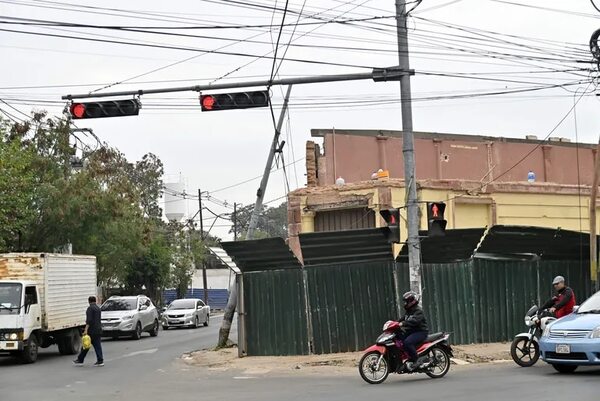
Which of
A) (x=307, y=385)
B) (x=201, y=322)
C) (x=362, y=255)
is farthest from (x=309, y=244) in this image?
(x=201, y=322)

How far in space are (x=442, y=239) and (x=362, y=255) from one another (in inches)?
77.1

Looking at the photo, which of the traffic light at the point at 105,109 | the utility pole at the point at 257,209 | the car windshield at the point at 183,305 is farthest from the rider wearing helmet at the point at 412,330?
the car windshield at the point at 183,305

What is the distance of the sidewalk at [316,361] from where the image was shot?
705 inches

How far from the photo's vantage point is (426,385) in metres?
14.1

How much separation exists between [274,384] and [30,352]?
30.2 ft

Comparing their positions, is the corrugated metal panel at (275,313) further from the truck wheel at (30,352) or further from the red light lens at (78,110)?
the truck wheel at (30,352)

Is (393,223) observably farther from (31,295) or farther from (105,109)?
(31,295)

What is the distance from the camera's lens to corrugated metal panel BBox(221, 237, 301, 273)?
1959 cm

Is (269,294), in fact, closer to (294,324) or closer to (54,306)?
(294,324)

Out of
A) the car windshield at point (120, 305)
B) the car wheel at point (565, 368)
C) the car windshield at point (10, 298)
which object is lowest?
the car wheel at point (565, 368)

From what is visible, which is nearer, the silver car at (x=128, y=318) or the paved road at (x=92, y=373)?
the paved road at (x=92, y=373)

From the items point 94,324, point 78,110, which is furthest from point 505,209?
point 78,110

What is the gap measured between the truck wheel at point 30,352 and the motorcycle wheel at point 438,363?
11282 mm

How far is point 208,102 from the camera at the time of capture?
16.9 meters
